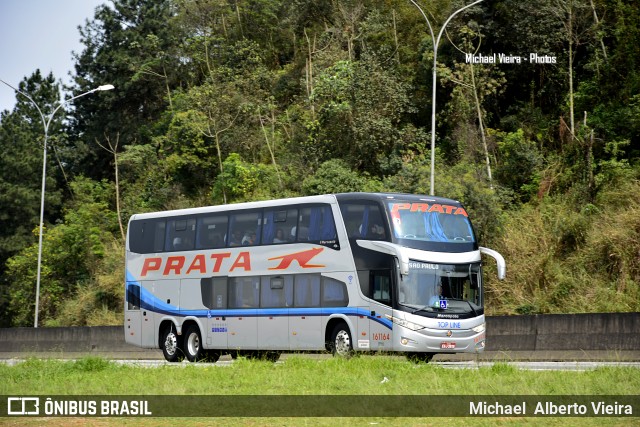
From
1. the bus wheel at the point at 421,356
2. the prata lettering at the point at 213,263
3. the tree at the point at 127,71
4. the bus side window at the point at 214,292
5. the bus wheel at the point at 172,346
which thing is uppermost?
the tree at the point at 127,71

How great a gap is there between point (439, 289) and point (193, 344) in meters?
8.84

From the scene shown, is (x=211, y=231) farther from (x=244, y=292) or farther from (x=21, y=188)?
(x=21, y=188)

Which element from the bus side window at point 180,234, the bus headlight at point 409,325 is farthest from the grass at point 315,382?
the bus side window at point 180,234

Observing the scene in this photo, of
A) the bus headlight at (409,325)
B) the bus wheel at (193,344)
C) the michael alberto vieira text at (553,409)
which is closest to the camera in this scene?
the michael alberto vieira text at (553,409)

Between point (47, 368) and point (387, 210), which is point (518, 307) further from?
point (47, 368)

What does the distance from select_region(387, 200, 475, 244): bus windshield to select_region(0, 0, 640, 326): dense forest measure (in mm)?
9748

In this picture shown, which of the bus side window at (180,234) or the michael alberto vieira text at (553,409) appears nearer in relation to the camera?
the michael alberto vieira text at (553,409)

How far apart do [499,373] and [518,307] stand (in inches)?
751

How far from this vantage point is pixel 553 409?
42.0ft

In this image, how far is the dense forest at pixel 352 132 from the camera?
39781mm

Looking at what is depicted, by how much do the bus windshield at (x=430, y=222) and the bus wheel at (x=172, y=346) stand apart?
903 cm

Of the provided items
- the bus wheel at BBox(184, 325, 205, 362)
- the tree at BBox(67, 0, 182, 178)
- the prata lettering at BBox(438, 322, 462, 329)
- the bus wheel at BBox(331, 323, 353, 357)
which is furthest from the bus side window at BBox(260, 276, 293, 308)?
the tree at BBox(67, 0, 182, 178)

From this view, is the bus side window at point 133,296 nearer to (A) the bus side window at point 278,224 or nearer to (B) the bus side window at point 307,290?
(A) the bus side window at point 278,224

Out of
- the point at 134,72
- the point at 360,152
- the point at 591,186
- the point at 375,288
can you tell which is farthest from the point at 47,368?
the point at 134,72
